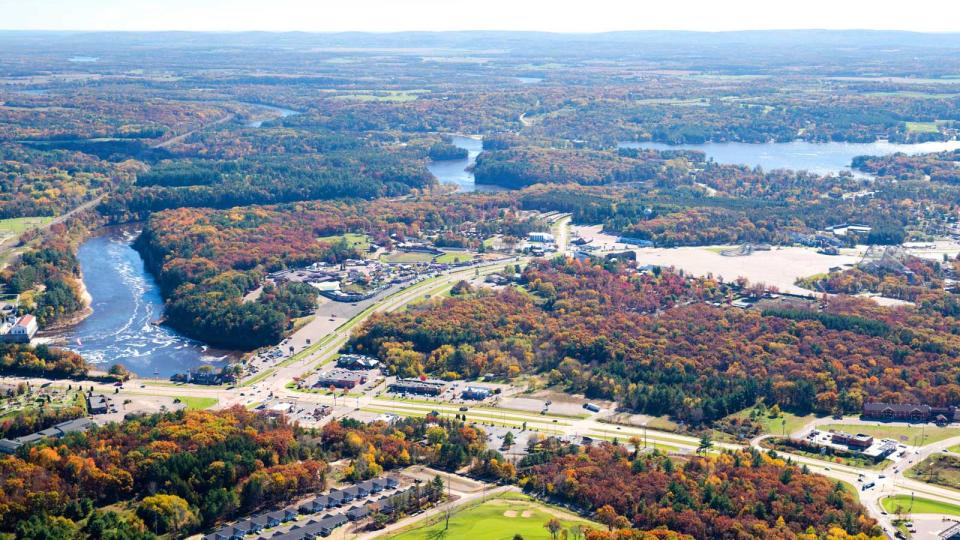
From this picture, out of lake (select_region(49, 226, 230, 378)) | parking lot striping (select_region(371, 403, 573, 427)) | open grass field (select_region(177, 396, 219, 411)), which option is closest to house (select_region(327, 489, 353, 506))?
parking lot striping (select_region(371, 403, 573, 427))

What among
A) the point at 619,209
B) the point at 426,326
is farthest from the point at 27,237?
the point at 619,209

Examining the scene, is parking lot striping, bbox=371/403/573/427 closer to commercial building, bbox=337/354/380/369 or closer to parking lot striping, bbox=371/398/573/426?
parking lot striping, bbox=371/398/573/426

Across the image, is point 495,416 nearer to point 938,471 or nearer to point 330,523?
point 330,523

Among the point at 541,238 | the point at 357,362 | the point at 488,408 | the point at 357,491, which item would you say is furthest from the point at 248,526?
the point at 541,238

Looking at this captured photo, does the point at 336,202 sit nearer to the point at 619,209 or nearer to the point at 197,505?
the point at 619,209

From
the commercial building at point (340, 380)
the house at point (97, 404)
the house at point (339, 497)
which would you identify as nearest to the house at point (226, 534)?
the house at point (339, 497)
